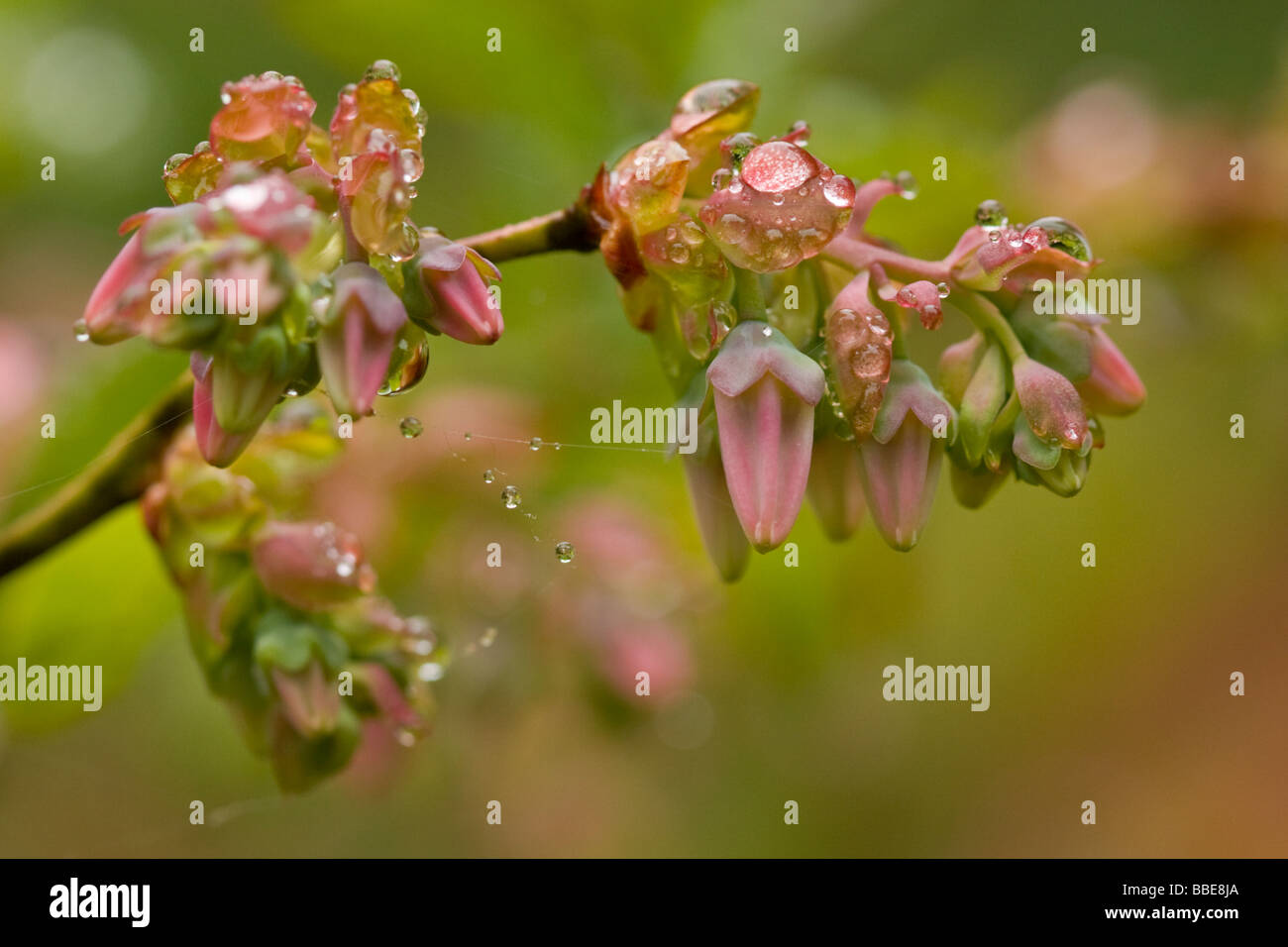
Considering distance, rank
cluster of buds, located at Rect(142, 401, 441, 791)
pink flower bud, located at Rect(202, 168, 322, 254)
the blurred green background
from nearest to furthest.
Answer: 1. pink flower bud, located at Rect(202, 168, 322, 254)
2. cluster of buds, located at Rect(142, 401, 441, 791)
3. the blurred green background

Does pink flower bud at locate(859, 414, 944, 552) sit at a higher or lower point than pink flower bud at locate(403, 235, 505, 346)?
lower

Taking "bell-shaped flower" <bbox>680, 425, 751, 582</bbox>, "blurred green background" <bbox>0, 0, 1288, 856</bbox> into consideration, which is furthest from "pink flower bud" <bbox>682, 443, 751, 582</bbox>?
"blurred green background" <bbox>0, 0, 1288, 856</bbox>

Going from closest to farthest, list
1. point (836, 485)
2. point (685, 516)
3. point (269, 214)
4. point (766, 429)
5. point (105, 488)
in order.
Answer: point (269, 214)
point (766, 429)
point (836, 485)
point (105, 488)
point (685, 516)

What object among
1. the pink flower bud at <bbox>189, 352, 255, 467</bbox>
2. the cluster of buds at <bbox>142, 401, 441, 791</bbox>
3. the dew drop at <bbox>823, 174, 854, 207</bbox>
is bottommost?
the cluster of buds at <bbox>142, 401, 441, 791</bbox>

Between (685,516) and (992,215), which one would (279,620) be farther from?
(685,516)

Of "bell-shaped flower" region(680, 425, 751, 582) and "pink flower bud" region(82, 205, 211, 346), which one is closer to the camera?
"pink flower bud" region(82, 205, 211, 346)

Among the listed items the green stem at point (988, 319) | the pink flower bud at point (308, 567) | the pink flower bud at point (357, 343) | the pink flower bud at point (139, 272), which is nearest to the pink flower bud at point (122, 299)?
the pink flower bud at point (139, 272)

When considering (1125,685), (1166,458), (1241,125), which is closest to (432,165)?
(1241,125)

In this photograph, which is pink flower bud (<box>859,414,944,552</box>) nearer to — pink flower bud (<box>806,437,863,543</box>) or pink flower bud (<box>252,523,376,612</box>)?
pink flower bud (<box>806,437,863,543</box>)

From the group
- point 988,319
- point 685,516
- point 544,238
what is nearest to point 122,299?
point 544,238
